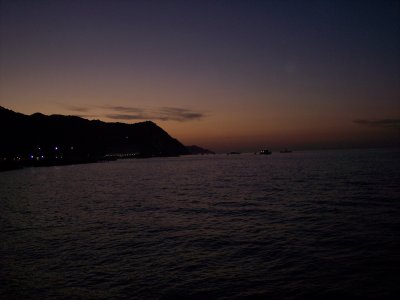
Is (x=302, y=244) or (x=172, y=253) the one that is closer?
(x=172, y=253)

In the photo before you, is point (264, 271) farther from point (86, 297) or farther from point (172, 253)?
point (86, 297)

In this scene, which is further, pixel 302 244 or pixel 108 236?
pixel 108 236

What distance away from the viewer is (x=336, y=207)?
118ft

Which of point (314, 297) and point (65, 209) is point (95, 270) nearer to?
point (314, 297)

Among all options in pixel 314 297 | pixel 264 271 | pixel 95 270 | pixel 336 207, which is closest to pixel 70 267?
pixel 95 270

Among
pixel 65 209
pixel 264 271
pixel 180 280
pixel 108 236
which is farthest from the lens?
pixel 65 209

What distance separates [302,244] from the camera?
21219 mm

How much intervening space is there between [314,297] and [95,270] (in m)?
10.6

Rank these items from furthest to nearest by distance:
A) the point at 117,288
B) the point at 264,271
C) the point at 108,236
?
the point at 108,236 → the point at 264,271 → the point at 117,288

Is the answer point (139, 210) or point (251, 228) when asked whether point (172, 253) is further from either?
point (139, 210)

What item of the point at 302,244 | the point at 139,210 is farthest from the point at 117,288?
the point at 139,210

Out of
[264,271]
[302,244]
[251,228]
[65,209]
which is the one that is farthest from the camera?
[65,209]

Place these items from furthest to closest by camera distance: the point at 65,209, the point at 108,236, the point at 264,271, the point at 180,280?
the point at 65,209
the point at 108,236
the point at 264,271
the point at 180,280

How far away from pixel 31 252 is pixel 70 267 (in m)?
4.61
